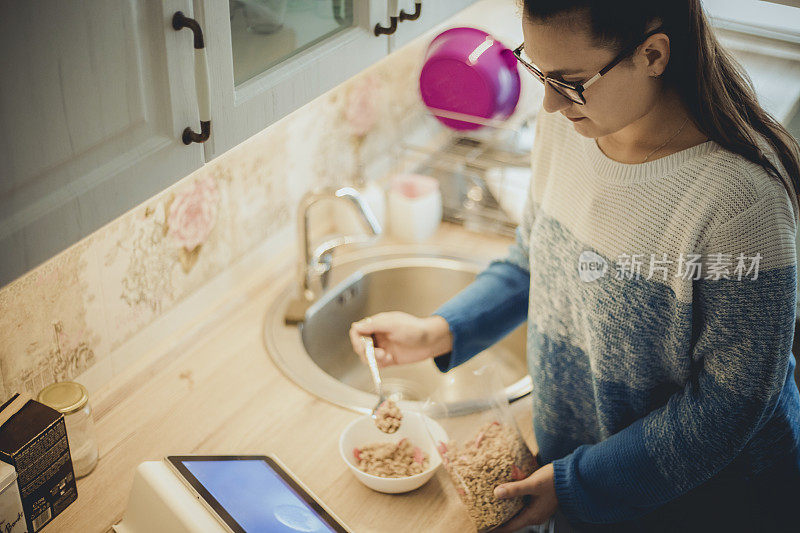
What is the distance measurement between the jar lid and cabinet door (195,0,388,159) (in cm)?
46

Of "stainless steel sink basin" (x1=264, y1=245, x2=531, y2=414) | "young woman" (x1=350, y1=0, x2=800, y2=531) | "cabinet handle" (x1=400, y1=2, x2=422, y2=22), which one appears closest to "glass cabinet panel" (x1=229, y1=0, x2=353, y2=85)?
"cabinet handle" (x1=400, y1=2, x2=422, y2=22)

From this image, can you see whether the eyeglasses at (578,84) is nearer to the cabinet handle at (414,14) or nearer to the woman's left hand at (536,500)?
the cabinet handle at (414,14)

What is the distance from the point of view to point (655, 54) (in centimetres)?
91

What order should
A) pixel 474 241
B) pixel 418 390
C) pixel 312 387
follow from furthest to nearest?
pixel 474 241, pixel 418 390, pixel 312 387

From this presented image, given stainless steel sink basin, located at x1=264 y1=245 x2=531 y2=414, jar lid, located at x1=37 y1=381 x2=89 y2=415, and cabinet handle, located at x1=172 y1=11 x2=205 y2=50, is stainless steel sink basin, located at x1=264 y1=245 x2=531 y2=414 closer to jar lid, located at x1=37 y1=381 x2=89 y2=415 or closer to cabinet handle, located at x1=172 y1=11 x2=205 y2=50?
jar lid, located at x1=37 y1=381 x2=89 y2=415

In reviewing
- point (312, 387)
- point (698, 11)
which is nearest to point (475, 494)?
point (312, 387)

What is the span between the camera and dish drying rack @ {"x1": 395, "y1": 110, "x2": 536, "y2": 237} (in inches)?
73.2

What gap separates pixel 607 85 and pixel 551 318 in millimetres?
404

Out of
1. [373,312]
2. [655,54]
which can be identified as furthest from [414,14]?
[373,312]

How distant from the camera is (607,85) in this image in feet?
3.02

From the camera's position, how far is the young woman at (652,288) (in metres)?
0.91

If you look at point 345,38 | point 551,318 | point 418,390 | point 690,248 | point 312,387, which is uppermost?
point 345,38

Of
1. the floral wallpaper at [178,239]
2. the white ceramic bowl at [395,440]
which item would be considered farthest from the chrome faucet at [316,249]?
the white ceramic bowl at [395,440]

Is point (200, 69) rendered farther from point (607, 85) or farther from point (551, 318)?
point (551, 318)
